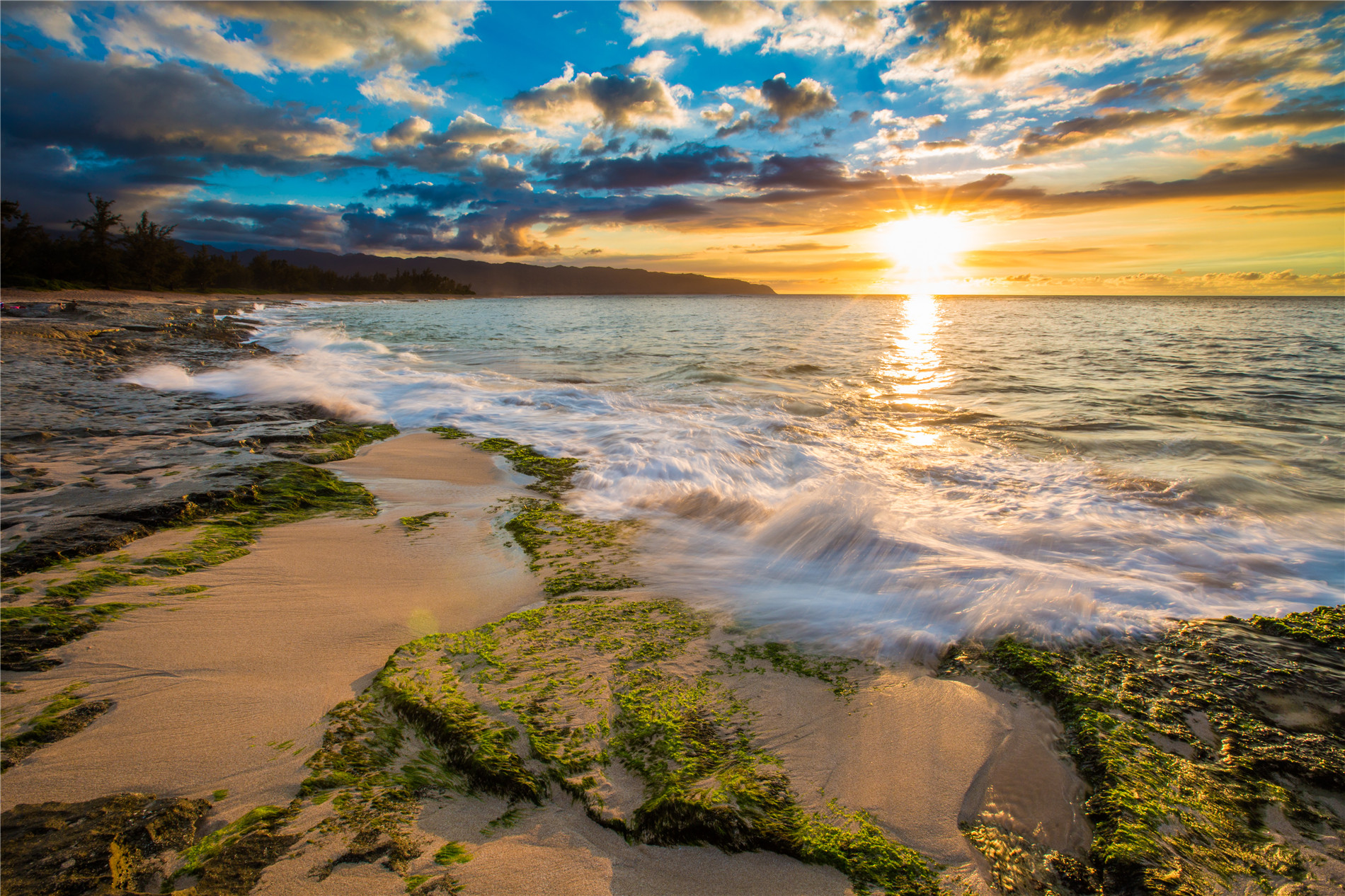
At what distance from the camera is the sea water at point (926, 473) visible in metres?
3.59

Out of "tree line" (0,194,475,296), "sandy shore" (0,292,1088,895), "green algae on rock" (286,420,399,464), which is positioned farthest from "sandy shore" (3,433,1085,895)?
"tree line" (0,194,475,296)

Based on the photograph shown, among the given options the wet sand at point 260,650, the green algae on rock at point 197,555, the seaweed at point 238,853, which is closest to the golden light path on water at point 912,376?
the wet sand at point 260,650

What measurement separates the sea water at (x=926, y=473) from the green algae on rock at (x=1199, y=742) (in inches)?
11.4

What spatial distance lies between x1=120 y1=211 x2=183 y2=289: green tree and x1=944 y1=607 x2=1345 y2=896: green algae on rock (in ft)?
220

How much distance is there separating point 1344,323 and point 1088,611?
51.9 meters

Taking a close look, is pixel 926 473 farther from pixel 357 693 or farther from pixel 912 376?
pixel 912 376

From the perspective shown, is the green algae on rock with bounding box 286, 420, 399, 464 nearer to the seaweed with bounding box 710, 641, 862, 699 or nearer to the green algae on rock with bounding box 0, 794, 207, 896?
the green algae on rock with bounding box 0, 794, 207, 896

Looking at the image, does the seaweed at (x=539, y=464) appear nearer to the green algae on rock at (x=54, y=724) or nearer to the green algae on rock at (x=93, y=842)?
the green algae on rock at (x=54, y=724)

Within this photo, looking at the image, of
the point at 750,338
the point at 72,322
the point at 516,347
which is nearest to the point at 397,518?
the point at 516,347

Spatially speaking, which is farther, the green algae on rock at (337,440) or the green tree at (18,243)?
the green tree at (18,243)

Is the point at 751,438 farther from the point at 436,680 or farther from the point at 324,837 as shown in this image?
the point at 324,837

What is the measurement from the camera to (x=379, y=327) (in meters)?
26.4

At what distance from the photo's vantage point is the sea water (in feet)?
11.8

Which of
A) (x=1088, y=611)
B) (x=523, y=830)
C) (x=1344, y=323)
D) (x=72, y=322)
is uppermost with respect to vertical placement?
(x=1344, y=323)
